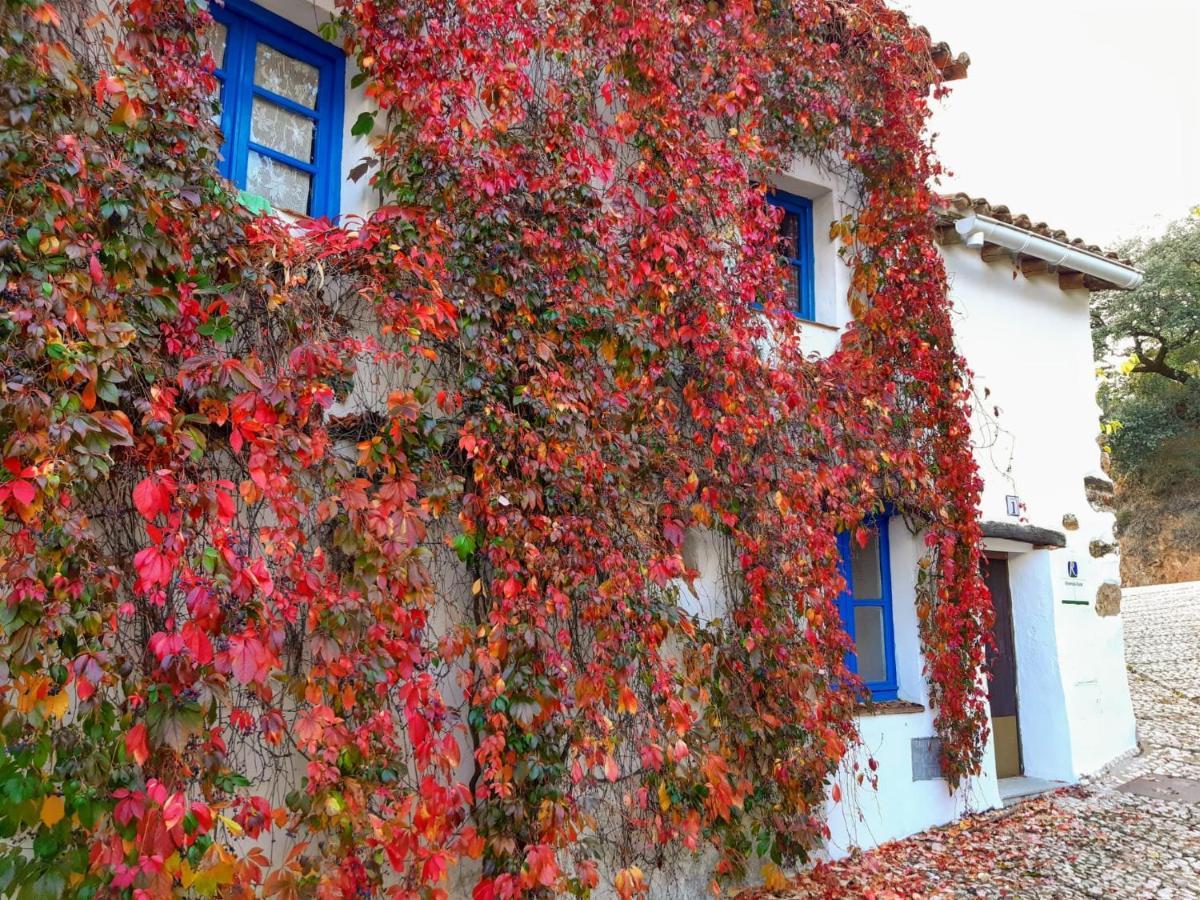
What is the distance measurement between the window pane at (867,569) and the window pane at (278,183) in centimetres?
387

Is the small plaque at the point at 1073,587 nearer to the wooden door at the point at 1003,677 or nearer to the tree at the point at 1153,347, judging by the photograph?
the wooden door at the point at 1003,677

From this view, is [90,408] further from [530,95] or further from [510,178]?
[530,95]

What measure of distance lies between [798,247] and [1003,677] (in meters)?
3.53

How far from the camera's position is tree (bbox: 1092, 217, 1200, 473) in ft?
49.1

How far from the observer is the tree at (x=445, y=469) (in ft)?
7.82

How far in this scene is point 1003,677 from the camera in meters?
6.14

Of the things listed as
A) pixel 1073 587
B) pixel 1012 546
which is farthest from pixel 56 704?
pixel 1073 587

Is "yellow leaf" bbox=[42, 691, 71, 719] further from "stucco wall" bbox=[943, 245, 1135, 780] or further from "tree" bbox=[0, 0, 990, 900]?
"stucco wall" bbox=[943, 245, 1135, 780]

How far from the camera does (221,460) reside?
9.94ft

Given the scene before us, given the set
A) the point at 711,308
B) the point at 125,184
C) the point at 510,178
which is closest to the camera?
the point at 125,184

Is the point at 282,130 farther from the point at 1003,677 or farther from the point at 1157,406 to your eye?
the point at 1157,406

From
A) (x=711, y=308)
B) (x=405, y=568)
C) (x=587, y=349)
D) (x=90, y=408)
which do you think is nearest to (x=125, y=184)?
(x=90, y=408)

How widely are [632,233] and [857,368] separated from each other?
186 centimetres

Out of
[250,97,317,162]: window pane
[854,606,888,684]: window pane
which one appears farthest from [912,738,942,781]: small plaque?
[250,97,317,162]: window pane
